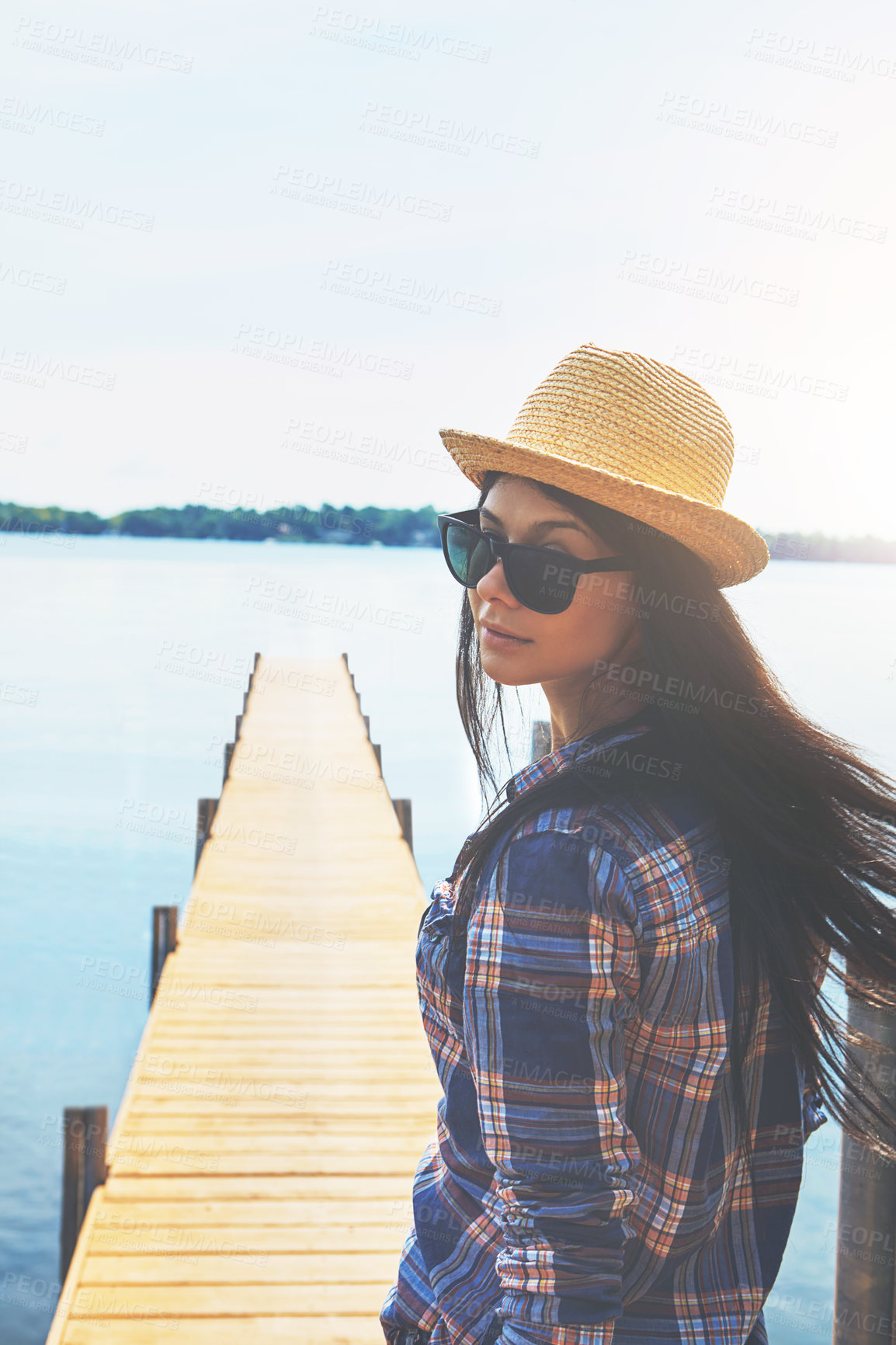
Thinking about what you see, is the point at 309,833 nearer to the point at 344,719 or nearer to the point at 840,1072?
the point at 344,719

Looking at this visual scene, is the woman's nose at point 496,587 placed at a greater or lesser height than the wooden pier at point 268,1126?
greater

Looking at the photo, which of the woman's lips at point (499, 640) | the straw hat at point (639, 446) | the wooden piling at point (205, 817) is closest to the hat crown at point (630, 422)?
the straw hat at point (639, 446)

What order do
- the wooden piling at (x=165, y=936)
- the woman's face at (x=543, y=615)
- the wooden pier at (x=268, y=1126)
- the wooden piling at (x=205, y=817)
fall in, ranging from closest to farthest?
the woman's face at (x=543, y=615), the wooden pier at (x=268, y=1126), the wooden piling at (x=165, y=936), the wooden piling at (x=205, y=817)

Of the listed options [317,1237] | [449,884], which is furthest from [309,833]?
[449,884]

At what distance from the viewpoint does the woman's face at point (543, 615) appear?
1.41m

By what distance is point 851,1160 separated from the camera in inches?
88.2

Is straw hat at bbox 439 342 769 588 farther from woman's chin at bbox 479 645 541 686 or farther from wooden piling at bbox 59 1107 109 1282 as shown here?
wooden piling at bbox 59 1107 109 1282

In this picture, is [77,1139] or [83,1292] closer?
[83,1292]

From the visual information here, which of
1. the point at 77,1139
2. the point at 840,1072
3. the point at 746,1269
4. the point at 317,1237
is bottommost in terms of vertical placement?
the point at 77,1139

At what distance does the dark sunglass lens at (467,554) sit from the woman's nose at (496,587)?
32mm

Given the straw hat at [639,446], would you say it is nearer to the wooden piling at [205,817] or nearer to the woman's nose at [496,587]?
the woman's nose at [496,587]

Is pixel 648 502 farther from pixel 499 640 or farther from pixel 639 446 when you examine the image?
pixel 499 640

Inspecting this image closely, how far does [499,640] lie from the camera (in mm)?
1496

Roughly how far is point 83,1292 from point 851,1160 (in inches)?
101
